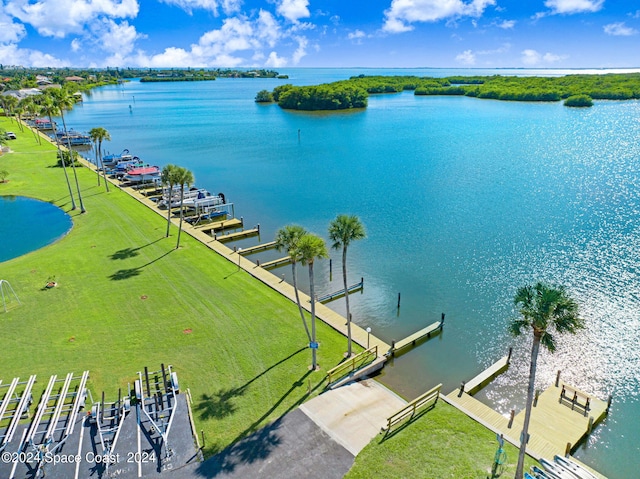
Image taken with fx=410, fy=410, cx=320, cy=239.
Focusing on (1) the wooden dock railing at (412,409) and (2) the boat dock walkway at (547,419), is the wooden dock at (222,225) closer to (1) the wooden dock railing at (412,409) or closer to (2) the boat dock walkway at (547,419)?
(1) the wooden dock railing at (412,409)

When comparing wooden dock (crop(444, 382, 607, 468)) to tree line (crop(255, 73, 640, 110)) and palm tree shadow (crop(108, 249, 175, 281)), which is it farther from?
tree line (crop(255, 73, 640, 110))

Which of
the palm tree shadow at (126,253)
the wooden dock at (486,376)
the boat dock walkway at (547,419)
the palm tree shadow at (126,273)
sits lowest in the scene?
the wooden dock at (486,376)

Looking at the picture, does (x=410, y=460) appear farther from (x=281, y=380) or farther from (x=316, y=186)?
(x=316, y=186)

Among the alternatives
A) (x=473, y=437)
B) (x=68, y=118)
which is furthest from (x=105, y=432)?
(x=68, y=118)

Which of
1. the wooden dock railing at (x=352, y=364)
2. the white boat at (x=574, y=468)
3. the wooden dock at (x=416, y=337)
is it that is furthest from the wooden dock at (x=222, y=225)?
the white boat at (x=574, y=468)

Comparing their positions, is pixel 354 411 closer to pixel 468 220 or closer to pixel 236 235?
pixel 236 235

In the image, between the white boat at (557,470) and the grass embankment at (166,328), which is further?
the grass embankment at (166,328)

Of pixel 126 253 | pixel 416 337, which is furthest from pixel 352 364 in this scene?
pixel 126 253
